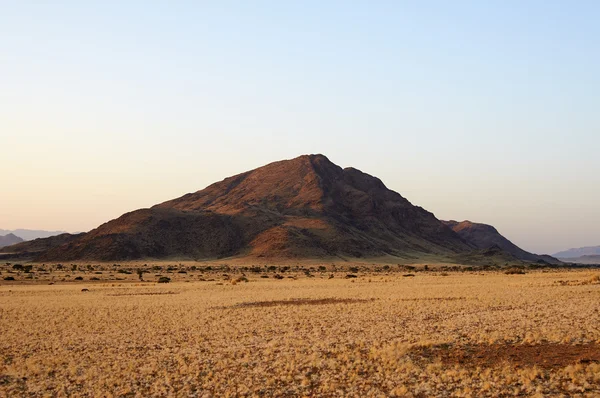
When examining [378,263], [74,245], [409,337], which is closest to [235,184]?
[74,245]

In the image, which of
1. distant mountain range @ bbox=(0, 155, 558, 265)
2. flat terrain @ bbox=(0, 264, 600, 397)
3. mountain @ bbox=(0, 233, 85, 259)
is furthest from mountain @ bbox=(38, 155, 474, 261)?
flat terrain @ bbox=(0, 264, 600, 397)

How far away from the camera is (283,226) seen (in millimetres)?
136875

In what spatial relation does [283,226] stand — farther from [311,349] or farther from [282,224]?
[311,349]

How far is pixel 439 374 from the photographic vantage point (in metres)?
14.5

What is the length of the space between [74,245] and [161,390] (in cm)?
12462

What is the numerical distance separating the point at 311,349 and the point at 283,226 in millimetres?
118777

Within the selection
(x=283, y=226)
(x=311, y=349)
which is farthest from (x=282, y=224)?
(x=311, y=349)

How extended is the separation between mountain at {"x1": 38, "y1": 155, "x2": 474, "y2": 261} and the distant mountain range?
225 mm

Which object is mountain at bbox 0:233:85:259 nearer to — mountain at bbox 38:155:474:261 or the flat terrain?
mountain at bbox 38:155:474:261

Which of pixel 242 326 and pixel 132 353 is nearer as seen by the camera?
pixel 132 353

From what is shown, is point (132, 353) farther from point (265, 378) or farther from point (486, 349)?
point (486, 349)

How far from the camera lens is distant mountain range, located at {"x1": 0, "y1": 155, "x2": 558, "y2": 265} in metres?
126

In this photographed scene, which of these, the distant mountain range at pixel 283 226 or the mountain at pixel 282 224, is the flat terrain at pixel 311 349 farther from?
the mountain at pixel 282 224

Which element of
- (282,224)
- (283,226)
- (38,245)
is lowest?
(38,245)
